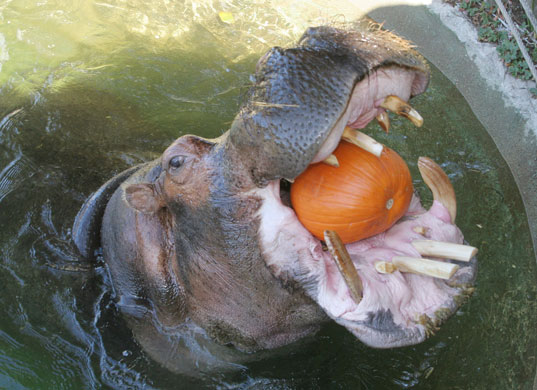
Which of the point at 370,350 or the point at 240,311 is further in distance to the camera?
the point at 370,350

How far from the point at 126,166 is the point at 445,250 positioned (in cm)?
247

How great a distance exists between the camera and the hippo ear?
297cm

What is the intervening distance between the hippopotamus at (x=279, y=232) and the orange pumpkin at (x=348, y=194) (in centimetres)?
9

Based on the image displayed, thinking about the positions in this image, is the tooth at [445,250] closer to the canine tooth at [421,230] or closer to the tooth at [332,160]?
the canine tooth at [421,230]

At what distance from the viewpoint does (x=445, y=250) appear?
2518 mm

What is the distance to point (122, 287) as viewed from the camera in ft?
11.2

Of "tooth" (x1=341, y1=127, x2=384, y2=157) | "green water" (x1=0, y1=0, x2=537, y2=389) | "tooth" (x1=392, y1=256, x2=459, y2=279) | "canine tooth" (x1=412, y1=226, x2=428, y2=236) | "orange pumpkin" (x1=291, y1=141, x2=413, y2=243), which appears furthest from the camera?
"green water" (x1=0, y1=0, x2=537, y2=389)

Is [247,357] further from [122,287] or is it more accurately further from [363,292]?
[363,292]

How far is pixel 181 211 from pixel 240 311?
0.60 metres

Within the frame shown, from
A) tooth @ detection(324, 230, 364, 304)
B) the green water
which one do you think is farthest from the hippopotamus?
the green water

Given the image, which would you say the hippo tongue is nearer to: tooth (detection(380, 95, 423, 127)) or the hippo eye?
tooth (detection(380, 95, 423, 127))

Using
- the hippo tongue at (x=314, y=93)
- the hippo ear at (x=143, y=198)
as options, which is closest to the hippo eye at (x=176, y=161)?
the hippo ear at (x=143, y=198)

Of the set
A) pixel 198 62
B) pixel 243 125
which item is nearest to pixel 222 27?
pixel 198 62

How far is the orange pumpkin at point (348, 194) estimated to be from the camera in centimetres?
260
